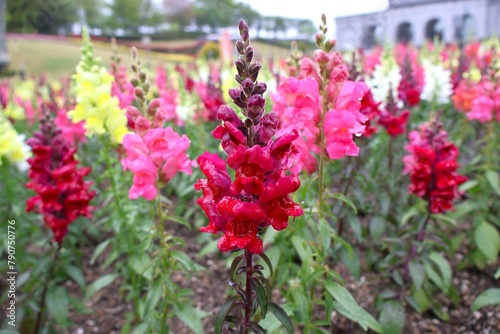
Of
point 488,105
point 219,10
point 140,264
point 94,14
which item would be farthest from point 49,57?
point 488,105

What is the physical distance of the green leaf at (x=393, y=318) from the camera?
254cm

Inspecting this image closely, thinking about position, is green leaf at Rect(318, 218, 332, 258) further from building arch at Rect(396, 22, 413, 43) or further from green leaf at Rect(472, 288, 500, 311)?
building arch at Rect(396, 22, 413, 43)

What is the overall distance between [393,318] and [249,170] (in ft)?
5.98

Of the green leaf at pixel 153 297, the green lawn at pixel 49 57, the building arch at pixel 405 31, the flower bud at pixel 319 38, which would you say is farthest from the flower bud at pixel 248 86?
the green lawn at pixel 49 57

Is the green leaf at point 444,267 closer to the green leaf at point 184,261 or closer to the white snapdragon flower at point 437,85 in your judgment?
the green leaf at point 184,261

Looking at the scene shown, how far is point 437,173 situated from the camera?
7.61ft

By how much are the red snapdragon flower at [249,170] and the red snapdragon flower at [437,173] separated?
1.29 meters

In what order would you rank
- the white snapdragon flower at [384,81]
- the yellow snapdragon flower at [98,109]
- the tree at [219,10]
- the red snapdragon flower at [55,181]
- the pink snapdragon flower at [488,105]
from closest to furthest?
the red snapdragon flower at [55,181], the yellow snapdragon flower at [98,109], the pink snapdragon flower at [488,105], the white snapdragon flower at [384,81], the tree at [219,10]

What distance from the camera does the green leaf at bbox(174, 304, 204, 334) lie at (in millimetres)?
2027

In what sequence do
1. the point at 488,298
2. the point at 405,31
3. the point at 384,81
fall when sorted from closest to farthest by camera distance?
the point at 488,298, the point at 384,81, the point at 405,31

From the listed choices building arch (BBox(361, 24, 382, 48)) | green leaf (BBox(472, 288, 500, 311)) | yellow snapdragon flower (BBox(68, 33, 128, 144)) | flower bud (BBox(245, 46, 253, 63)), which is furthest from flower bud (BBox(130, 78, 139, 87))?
building arch (BBox(361, 24, 382, 48))

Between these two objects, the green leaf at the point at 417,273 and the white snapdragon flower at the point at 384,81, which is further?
the white snapdragon flower at the point at 384,81

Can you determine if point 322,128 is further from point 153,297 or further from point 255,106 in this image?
point 153,297

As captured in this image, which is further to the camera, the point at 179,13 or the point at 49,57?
the point at 49,57
